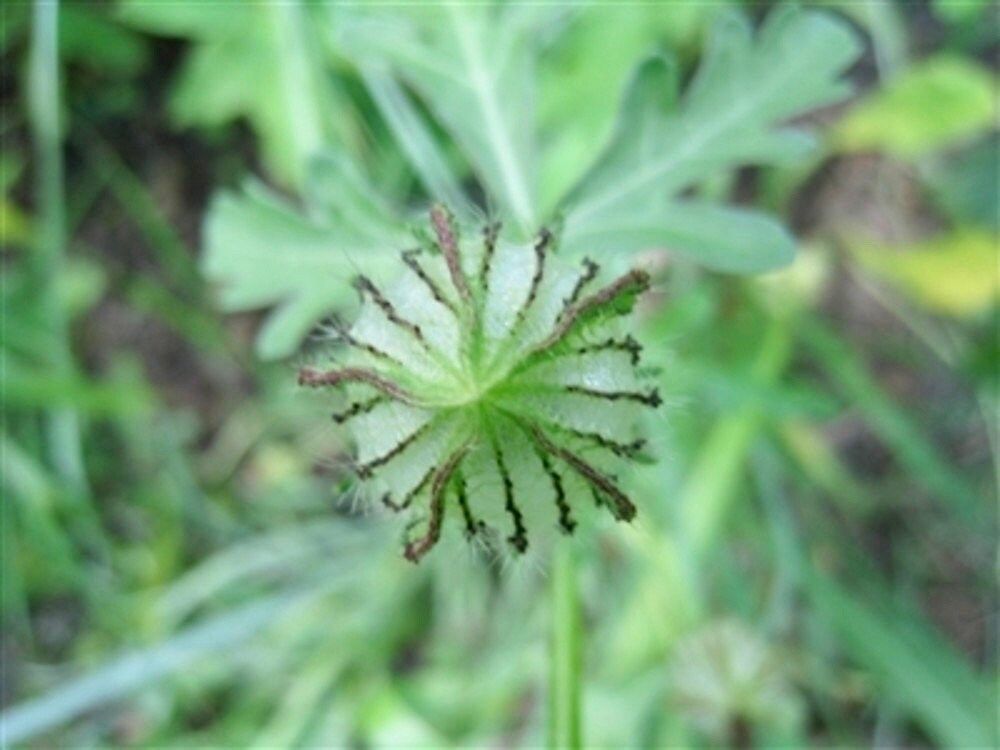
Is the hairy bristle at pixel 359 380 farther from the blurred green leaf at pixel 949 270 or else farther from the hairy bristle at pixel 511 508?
the blurred green leaf at pixel 949 270

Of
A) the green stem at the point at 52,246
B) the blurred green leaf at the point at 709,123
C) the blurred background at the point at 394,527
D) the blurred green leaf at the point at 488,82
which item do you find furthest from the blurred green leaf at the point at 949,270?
the green stem at the point at 52,246

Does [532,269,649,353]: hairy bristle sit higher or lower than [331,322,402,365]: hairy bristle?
lower

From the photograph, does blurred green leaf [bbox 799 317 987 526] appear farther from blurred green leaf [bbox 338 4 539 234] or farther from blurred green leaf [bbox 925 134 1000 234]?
blurred green leaf [bbox 338 4 539 234]

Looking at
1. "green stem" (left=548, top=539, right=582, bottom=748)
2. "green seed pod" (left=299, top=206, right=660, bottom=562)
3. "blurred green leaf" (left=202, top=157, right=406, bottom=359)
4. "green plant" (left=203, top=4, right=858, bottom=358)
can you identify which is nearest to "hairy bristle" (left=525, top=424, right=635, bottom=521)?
"green seed pod" (left=299, top=206, right=660, bottom=562)

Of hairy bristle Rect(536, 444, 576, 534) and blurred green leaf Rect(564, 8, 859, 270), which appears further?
blurred green leaf Rect(564, 8, 859, 270)

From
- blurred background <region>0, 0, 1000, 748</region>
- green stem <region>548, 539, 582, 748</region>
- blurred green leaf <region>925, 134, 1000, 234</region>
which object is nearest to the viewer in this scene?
green stem <region>548, 539, 582, 748</region>

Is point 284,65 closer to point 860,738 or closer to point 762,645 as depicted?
point 762,645

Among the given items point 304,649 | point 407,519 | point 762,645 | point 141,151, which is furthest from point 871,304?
point 407,519
